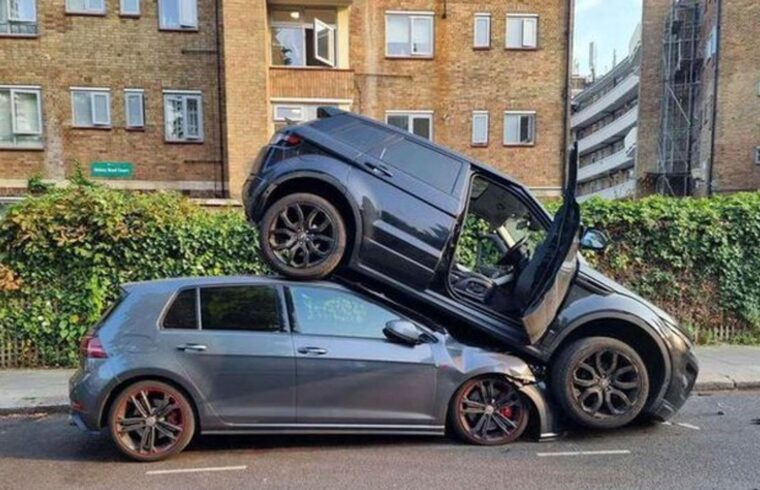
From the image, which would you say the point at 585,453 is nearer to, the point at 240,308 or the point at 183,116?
the point at 240,308

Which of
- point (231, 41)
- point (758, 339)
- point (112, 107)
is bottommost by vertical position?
point (758, 339)

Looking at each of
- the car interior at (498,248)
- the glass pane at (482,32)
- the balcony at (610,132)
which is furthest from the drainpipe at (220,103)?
the balcony at (610,132)

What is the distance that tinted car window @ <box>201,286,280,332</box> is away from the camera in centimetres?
450

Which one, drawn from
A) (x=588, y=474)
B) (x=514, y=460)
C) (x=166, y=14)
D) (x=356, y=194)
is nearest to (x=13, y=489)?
(x=356, y=194)

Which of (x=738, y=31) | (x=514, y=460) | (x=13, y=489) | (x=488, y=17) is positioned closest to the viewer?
(x=13, y=489)

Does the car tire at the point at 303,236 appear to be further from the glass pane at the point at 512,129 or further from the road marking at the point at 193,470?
the glass pane at the point at 512,129

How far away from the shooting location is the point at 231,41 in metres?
15.4

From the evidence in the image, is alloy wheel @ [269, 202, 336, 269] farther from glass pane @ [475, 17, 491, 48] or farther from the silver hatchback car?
glass pane @ [475, 17, 491, 48]

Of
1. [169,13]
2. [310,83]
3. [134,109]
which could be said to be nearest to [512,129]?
[310,83]

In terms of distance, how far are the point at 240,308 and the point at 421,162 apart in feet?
6.69

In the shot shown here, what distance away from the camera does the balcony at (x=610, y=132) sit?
152 feet

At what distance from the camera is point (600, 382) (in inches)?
186

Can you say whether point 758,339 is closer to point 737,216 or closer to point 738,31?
point 737,216

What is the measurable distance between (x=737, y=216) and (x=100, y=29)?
656 inches
